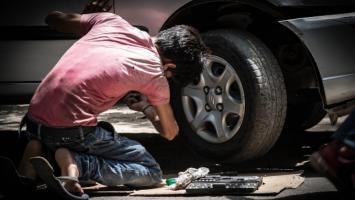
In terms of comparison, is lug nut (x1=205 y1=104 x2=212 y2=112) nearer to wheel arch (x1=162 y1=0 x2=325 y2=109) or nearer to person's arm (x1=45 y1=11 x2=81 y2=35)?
Result: wheel arch (x1=162 y1=0 x2=325 y2=109)

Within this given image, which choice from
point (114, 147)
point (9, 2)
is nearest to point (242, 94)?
point (114, 147)

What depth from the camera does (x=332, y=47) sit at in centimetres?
396

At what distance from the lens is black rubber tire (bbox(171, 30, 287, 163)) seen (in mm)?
4047

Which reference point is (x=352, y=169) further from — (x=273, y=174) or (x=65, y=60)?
(x=65, y=60)

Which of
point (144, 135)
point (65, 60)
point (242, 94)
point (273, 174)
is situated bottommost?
point (144, 135)

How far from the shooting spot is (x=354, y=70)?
160 inches

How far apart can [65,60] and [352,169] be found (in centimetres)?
151

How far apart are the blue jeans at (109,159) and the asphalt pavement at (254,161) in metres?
0.11

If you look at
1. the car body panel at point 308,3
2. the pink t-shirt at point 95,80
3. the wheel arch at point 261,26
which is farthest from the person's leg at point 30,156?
the car body panel at point 308,3

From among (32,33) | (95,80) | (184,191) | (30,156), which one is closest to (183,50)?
(95,80)

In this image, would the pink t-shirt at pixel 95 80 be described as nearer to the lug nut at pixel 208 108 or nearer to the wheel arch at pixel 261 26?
the lug nut at pixel 208 108

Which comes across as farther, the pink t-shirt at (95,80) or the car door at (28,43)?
the car door at (28,43)

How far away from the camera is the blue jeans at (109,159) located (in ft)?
11.7

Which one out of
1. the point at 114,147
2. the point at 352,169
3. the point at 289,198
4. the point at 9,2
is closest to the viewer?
the point at 352,169
